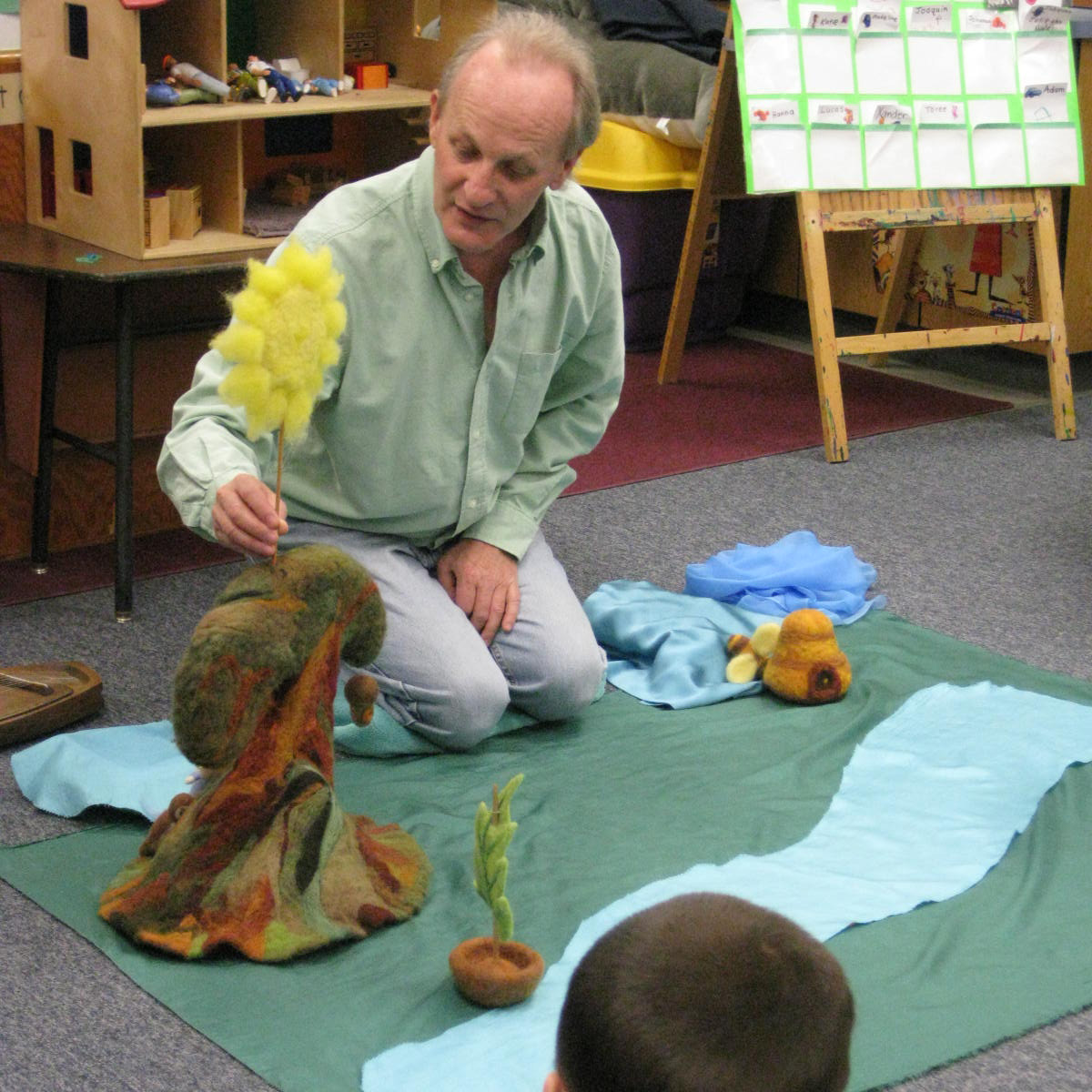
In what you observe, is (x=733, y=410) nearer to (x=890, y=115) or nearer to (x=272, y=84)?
(x=890, y=115)


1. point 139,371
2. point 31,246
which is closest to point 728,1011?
point 31,246

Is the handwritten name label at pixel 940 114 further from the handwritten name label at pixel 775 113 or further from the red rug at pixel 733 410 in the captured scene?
the red rug at pixel 733 410

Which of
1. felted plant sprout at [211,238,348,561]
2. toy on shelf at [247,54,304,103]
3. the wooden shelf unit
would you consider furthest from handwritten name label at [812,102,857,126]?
felted plant sprout at [211,238,348,561]

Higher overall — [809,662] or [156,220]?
[156,220]

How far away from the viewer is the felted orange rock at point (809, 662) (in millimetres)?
2217

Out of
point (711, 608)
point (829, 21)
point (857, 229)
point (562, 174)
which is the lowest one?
point (711, 608)

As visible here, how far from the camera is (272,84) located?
2.64m

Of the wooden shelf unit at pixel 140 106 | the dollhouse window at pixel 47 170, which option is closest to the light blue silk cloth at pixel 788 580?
the wooden shelf unit at pixel 140 106

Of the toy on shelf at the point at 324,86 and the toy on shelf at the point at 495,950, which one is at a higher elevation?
the toy on shelf at the point at 324,86

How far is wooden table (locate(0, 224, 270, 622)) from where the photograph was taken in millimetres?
2361

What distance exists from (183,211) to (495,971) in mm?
1573

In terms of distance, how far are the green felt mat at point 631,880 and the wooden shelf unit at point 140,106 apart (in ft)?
3.59

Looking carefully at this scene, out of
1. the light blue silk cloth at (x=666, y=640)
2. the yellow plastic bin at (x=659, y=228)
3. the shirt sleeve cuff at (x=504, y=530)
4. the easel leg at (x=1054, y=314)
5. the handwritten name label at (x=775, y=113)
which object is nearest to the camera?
the shirt sleeve cuff at (x=504, y=530)

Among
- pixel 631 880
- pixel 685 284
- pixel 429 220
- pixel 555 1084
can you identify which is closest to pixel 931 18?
pixel 685 284
